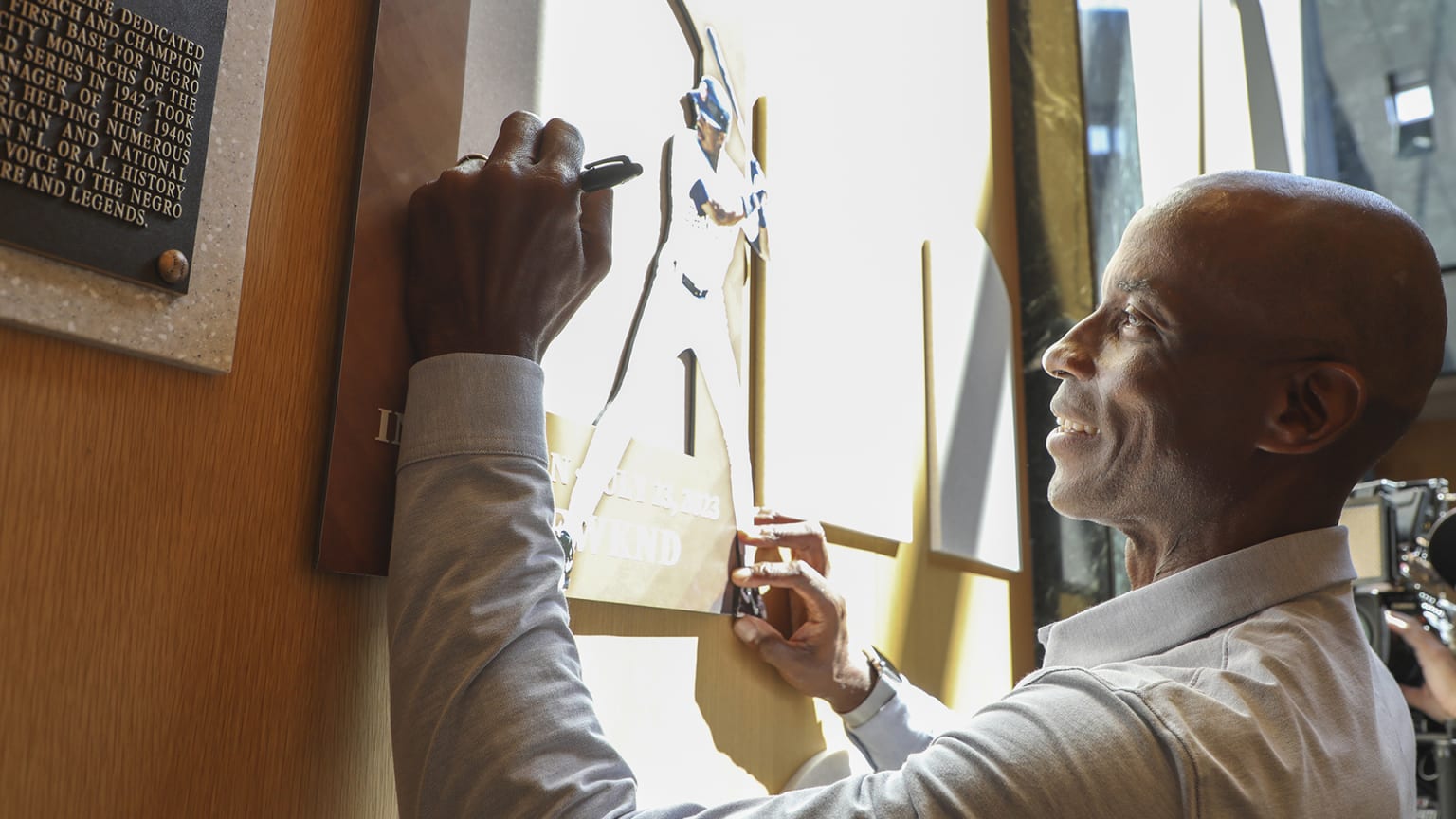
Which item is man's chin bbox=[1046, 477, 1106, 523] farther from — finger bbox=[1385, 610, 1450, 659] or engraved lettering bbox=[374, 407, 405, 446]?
finger bbox=[1385, 610, 1450, 659]

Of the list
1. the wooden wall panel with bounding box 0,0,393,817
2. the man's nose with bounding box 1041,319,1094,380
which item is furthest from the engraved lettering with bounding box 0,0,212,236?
the man's nose with bounding box 1041,319,1094,380

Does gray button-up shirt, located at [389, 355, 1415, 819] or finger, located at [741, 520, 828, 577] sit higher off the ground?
finger, located at [741, 520, 828, 577]

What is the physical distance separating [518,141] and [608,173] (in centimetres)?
11

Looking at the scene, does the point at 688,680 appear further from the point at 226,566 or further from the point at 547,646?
the point at 226,566

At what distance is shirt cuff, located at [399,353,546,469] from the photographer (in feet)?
3.21

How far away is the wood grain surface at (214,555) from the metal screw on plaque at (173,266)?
87 mm

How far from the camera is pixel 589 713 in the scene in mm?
931

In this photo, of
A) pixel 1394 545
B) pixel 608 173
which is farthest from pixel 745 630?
pixel 1394 545

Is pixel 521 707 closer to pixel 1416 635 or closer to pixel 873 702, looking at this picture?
pixel 873 702

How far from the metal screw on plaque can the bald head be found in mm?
1076

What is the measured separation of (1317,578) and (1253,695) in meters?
0.24

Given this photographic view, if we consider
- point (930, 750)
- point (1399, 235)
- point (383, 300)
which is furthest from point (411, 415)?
point (1399, 235)

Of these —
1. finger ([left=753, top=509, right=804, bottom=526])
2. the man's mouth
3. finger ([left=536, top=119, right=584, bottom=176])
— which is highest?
finger ([left=536, top=119, right=584, bottom=176])

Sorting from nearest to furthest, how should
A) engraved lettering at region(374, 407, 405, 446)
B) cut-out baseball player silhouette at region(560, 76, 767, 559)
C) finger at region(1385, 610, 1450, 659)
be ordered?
1. engraved lettering at region(374, 407, 405, 446)
2. cut-out baseball player silhouette at region(560, 76, 767, 559)
3. finger at region(1385, 610, 1450, 659)
